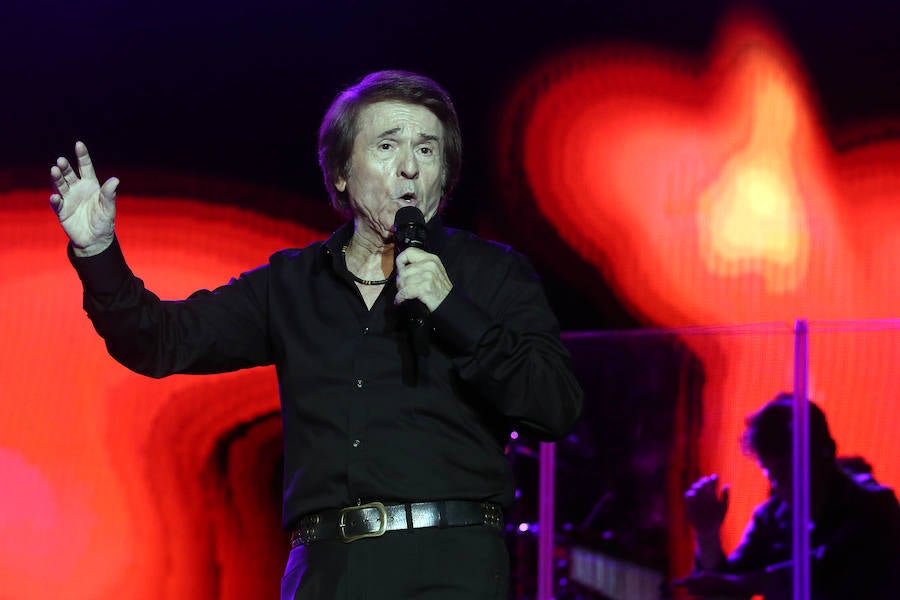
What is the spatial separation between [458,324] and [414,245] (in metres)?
0.14

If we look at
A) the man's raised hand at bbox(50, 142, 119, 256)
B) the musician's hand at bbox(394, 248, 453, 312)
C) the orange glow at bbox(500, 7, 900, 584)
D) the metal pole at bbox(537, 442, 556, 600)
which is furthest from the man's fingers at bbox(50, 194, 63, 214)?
the orange glow at bbox(500, 7, 900, 584)

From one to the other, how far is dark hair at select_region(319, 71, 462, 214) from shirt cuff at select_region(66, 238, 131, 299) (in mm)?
520

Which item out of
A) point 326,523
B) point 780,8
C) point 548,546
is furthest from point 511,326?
point 780,8

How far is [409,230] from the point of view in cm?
179

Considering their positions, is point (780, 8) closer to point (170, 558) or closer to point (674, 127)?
point (674, 127)

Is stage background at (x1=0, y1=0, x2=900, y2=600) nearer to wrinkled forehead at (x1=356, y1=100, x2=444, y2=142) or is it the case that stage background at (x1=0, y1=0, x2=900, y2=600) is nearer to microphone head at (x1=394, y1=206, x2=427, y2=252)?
wrinkled forehead at (x1=356, y1=100, x2=444, y2=142)

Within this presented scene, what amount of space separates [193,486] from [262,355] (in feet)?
6.40

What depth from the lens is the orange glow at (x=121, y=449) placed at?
3.79 metres

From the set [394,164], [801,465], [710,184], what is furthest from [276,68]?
[801,465]

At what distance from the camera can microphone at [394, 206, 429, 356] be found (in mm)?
1742

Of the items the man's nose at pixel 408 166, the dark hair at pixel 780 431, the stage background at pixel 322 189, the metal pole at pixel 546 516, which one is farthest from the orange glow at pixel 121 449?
the man's nose at pixel 408 166

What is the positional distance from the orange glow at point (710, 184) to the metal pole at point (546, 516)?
1.84 feet

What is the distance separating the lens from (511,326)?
187 centimetres

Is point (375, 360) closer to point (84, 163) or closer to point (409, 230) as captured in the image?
point (409, 230)
